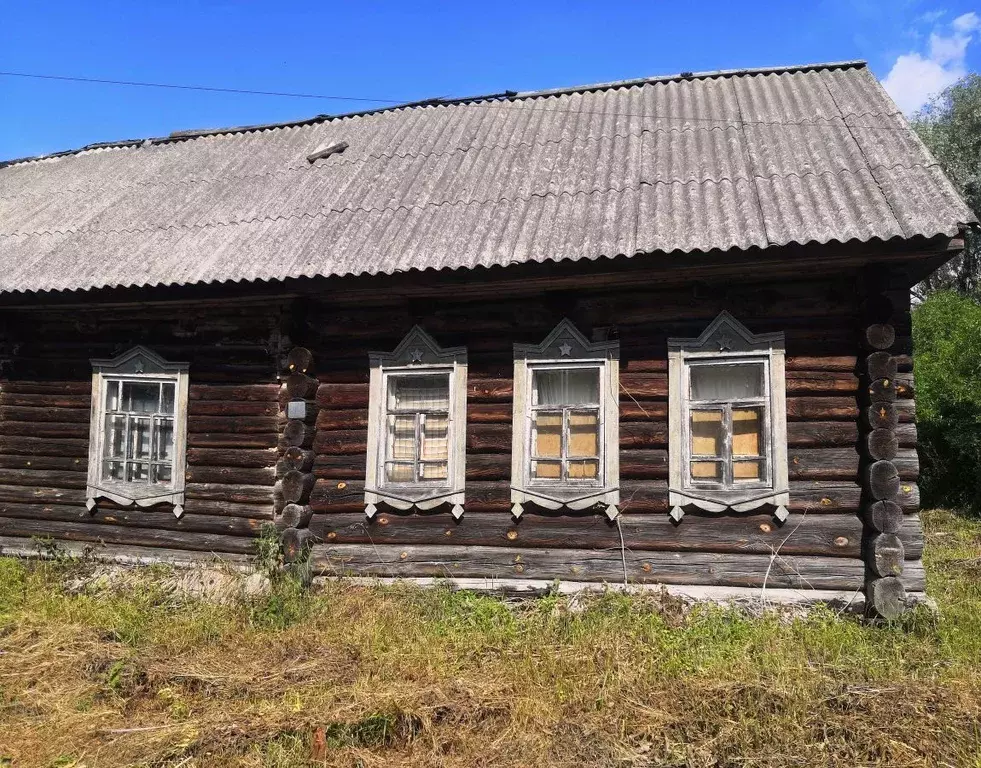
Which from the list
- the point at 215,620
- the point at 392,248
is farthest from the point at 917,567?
the point at 215,620

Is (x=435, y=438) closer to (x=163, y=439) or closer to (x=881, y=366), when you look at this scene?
(x=163, y=439)

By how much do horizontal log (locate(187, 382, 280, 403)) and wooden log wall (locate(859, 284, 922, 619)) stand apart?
4889 mm

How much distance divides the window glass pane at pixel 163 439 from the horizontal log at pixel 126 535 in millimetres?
709

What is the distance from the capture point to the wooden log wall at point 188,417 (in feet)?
21.0

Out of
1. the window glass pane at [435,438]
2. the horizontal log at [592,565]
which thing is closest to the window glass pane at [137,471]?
the horizontal log at [592,565]

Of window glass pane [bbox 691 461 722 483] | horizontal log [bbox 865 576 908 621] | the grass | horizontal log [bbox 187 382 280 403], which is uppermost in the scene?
horizontal log [bbox 187 382 280 403]

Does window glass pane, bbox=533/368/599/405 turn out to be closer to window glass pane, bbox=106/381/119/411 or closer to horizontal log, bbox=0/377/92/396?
window glass pane, bbox=106/381/119/411

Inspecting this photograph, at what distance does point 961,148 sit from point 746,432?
59.5 feet

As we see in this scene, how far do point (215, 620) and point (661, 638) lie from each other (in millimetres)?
3363

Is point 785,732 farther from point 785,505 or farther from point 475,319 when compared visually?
point 475,319

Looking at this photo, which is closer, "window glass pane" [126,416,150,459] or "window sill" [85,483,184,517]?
"window sill" [85,483,184,517]

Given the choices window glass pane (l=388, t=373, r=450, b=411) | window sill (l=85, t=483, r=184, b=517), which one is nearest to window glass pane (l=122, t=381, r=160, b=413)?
window sill (l=85, t=483, r=184, b=517)

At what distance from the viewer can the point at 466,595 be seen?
221 inches

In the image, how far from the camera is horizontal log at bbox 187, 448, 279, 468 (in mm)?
6367
